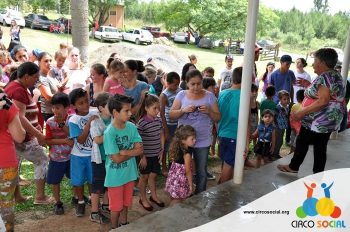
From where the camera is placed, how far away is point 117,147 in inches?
131

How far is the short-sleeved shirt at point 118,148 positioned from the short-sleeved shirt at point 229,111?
1282 mm

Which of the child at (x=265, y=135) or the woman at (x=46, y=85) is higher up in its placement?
the woman at (x=46, y=85)

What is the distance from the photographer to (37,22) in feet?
99.0

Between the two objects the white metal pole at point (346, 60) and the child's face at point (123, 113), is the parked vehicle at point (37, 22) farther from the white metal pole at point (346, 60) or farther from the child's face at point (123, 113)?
the child's face at point (123, 113)

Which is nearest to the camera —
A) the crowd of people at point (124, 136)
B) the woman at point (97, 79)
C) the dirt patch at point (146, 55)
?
the crowd of people at point (124, 136)

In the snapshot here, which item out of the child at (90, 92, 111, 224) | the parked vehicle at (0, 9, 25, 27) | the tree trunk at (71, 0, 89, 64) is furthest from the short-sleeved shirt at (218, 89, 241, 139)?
the parked vehicle at (0, 9, 25, 27)

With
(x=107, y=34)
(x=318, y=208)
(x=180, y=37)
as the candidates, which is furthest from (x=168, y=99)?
(x=180, y=37)

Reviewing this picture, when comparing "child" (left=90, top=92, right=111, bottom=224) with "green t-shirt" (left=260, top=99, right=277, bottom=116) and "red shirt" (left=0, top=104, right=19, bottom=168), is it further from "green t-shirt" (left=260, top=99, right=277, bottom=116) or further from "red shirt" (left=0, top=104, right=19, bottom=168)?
"green t-shirt" (left=260, top=99, right=277, bottom=116)

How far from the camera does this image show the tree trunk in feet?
29.2

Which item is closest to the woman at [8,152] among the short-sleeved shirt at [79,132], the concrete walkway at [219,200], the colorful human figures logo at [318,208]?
the short-sleeved shirt at [79,132]

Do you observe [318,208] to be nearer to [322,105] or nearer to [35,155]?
[322,105]

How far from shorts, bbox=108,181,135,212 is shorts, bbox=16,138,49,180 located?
1149 millimetres

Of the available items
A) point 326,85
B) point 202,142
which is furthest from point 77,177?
point 326,85

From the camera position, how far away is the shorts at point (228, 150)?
14.2 feet
